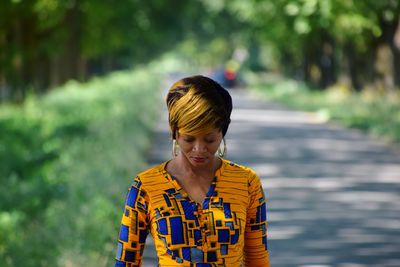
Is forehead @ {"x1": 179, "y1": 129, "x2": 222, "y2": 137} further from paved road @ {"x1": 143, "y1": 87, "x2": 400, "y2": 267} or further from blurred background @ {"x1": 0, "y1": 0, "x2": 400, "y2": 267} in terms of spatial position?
paved road @ {"x1": 143, "y1": 87, "x2": 400, "y2": 267}

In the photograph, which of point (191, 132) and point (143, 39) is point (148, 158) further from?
point (143, 39)

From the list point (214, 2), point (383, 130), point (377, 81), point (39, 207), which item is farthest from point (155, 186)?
point (214, 2)

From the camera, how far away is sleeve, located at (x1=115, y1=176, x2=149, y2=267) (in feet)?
11.8

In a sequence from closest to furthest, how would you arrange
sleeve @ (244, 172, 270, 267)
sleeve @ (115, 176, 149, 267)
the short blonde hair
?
the short blonde hair
sleeve @ (115, 176, 149, 267)
sleeve @ (244, 172, 270, 267)

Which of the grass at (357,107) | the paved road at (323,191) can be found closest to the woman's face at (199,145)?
the paved road at (323,191)

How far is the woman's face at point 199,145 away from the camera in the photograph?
140 inches

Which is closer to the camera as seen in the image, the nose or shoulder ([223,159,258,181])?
the nose

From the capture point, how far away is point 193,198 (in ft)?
11.9

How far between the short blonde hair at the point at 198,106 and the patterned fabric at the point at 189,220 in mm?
198

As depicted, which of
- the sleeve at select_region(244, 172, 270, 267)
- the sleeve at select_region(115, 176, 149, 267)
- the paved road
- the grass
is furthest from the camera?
the grass

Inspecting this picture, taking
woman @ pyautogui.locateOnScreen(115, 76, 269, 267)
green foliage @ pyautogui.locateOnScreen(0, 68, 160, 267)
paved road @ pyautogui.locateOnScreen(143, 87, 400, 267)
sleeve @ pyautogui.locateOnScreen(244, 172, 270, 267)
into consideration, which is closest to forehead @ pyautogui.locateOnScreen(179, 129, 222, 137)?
woman @ pyautogui.locateOnScreen(115, 76, 269, 267)

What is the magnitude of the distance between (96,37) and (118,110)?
105 ft

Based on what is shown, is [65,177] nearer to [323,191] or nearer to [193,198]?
[323,191]

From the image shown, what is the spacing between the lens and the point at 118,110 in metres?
21.8
